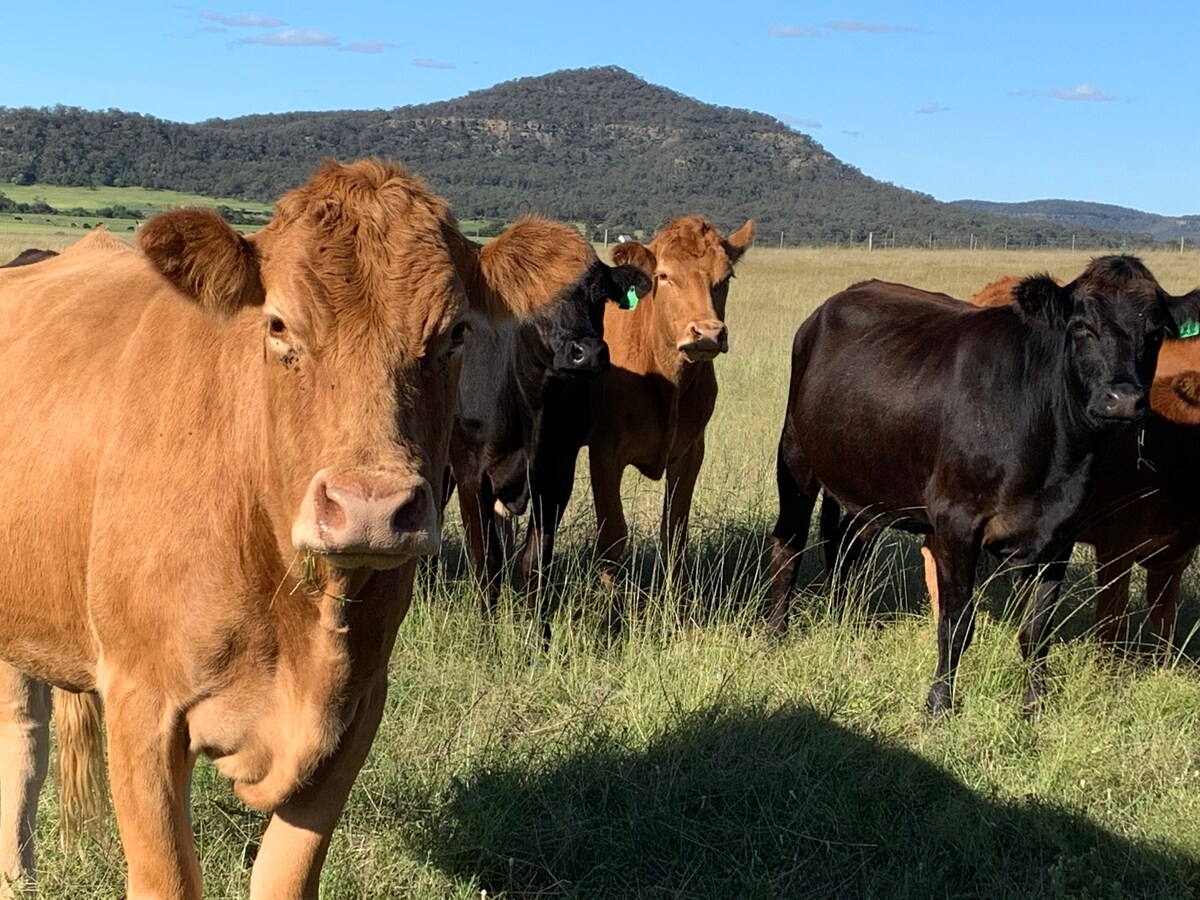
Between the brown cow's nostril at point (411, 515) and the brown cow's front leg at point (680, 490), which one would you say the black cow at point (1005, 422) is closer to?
the brown cow's front leg at point (680, 490)

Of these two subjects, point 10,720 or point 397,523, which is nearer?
point 397,523

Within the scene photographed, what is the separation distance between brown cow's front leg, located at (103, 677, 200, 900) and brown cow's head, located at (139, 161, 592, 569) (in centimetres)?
56

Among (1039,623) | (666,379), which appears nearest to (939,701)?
(1039,623)

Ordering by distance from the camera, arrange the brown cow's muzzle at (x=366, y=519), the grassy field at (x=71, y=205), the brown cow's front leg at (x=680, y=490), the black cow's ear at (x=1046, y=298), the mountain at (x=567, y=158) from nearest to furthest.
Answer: the brown cow's muzzle at (x=366, y=519) < the black cow's ear at (x=1046, y=298) < the brown cow's front leg at (x=680, y=490) < the grassy field at (x=71, y=205) < the mountain at (x=567, y=158)

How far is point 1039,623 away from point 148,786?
457cm

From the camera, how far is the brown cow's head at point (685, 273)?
8508 mm

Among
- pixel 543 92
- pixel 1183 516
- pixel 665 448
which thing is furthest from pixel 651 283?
pixel 543 92

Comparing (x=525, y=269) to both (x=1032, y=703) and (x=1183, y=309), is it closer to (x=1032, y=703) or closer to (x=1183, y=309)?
(x=1032, y=703)

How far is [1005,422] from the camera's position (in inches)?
245

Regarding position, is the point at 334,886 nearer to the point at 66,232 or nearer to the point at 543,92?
the point at 66,232

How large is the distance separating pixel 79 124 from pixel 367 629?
92.2 m

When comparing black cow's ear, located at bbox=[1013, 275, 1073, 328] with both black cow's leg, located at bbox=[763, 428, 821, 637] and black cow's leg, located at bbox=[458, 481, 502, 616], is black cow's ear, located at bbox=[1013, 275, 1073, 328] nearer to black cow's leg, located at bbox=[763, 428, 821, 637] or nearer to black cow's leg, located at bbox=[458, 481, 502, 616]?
black cow's leg, located at bbox=[763, 428, 821, 637]

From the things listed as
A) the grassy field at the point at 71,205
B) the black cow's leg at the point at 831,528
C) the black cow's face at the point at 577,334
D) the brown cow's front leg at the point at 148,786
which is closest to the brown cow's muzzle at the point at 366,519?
the brown cow's front leg at the point at 148,786

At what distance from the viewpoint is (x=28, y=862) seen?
4.29 meters
